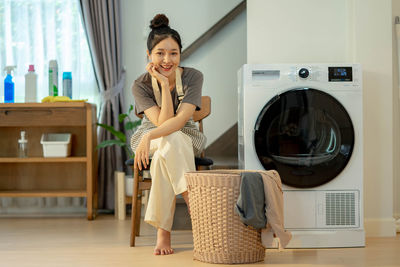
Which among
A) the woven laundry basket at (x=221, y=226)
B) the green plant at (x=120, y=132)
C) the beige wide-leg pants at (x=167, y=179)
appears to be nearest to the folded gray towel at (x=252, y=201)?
the woven laundry basket at (x=221, y=226)

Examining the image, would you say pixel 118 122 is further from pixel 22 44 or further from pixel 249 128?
pixel 249 128

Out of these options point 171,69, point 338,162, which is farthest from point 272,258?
point 171,69

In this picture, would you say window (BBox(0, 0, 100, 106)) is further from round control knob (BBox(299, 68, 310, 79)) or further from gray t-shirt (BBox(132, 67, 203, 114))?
round control knob (BBox(299, 68, 310, 79))

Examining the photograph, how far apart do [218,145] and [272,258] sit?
1.43 metres

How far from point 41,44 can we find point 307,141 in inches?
86.1

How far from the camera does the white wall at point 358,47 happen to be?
2801 millimetres

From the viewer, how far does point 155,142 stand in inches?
96.1

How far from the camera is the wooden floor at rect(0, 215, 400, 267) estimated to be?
2.16 metres

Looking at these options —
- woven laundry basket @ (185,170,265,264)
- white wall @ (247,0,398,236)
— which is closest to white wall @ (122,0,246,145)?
white wall @ (247,0,398,236)

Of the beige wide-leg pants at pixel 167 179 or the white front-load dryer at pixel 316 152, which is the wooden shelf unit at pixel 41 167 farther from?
the white front-load dryer at pixel 316 152

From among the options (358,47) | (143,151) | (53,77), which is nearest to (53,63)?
(53,77)

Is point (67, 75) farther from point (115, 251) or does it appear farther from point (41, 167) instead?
point (115, 251)

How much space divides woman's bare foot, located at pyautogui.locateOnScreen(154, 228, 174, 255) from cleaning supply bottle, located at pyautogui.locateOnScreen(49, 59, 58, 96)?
162 cm

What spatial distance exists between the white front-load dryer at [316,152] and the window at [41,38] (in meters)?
1.77
